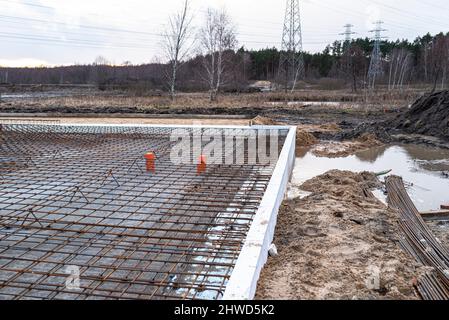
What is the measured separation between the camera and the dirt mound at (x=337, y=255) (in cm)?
324

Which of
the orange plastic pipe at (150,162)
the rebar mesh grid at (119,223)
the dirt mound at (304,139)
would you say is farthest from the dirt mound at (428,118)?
the orange plastic pipe at (150,162)

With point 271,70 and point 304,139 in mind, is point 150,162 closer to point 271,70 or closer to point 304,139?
point 304,139

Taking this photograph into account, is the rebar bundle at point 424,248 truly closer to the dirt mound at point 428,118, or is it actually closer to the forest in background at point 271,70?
the dirt mound at point 428,118

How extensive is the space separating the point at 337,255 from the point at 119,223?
2195 millimetres

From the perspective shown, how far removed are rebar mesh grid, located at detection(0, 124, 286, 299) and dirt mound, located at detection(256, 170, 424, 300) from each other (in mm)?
444

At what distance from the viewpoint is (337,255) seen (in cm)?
389

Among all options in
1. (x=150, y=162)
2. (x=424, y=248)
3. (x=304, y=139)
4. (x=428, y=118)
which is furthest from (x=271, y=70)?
(x=424, y=248)

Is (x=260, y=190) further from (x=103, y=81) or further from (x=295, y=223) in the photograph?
(x=103, y=81)

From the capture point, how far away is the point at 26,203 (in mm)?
4746

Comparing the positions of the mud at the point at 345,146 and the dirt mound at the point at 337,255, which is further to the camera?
the mud at the point at 345,146

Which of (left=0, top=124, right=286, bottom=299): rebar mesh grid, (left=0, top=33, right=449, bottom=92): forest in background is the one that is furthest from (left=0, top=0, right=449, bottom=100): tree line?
(left=0, top=124, right=286, bottom=299): rebar mesh grid

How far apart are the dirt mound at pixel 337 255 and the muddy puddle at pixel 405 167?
4.43 ft
